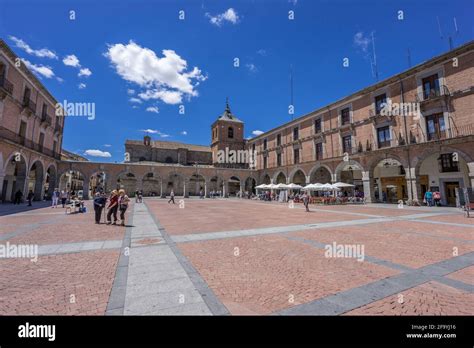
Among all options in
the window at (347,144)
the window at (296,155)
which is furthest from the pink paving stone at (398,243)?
the window at (296,155)

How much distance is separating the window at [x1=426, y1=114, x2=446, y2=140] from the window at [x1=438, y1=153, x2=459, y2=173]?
2415 mm

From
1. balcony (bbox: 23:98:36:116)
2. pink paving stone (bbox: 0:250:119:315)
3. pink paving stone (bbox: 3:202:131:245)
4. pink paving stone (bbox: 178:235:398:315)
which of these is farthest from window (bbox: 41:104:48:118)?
pink paving stone (bbox: 178:235:398:315)

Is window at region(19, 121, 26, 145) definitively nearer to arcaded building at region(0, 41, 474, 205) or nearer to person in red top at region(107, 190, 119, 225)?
arcaded building at region(0, 41, 474, 205)

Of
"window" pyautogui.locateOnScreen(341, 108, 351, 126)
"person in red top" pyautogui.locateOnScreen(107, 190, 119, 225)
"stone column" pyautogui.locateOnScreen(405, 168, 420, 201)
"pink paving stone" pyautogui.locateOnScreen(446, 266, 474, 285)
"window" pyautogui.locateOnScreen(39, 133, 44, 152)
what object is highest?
"window" pyautogui.locateOnScreen(341, 108, 351, 126)

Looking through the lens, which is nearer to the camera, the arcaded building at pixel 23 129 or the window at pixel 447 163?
the arcaded building at pixel 23 129

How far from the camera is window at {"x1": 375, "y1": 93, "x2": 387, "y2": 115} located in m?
22.4

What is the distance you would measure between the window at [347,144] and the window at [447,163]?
7.81 metres

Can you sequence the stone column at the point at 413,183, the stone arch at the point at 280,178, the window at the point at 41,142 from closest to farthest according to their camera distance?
the stone column at the point at 413,183 → the window at the point at 41,142 → the stone arch at the point at 280,178

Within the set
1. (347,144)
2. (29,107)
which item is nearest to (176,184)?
(29,107)

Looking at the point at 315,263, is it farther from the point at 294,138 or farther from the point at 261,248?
the point at 294,138

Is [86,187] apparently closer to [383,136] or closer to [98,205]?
[98,205]

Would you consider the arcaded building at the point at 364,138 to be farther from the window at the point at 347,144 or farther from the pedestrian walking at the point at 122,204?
the pedestrian walking at the point at 122,204

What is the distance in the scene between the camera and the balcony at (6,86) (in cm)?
1679

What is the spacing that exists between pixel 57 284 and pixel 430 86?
87.2 ft
